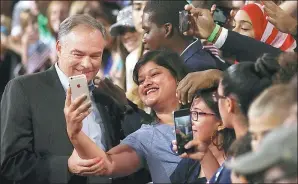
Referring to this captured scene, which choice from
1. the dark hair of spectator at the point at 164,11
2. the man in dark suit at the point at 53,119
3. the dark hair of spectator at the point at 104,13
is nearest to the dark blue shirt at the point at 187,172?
the man in dark suit at the point at 53,119

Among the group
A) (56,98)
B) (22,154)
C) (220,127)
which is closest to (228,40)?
(220,127)

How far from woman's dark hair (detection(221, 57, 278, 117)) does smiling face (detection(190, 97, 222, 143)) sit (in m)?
0.35

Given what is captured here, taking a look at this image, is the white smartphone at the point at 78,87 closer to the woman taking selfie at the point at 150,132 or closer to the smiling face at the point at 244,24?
the woman taking selfie at the point at 150,132

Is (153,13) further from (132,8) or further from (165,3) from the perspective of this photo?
(132,8)

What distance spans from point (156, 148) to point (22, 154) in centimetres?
71

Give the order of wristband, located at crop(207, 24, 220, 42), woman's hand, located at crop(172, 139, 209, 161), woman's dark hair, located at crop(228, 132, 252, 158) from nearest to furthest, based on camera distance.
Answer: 1. woman's dark hair, located at crop(228, 132, 252, 158)
2. woman's hand, located at crop(172, 139, 209, 161)
3. wristband, located at crop(207, 24, 220, 42)

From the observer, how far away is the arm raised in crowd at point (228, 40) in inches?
196

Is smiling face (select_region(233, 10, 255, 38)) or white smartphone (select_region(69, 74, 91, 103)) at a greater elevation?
white smartphone (select_region(69, 74, 91, 103))

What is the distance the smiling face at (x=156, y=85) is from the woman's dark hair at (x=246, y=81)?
1.03 m

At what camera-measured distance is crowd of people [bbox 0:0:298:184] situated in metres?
4.05

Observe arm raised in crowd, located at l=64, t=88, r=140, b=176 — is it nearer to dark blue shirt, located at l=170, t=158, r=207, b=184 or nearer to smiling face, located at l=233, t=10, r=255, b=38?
dark blue shirt, located at l=170, t=158, r=207, b=184

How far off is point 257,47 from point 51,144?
1.19 m

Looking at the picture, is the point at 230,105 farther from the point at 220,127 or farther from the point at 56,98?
the point at 56,98

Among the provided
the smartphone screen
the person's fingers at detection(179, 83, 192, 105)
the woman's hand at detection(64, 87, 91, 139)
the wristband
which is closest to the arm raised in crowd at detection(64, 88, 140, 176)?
the woman's hand at detection(64, 87, 91, 139)
